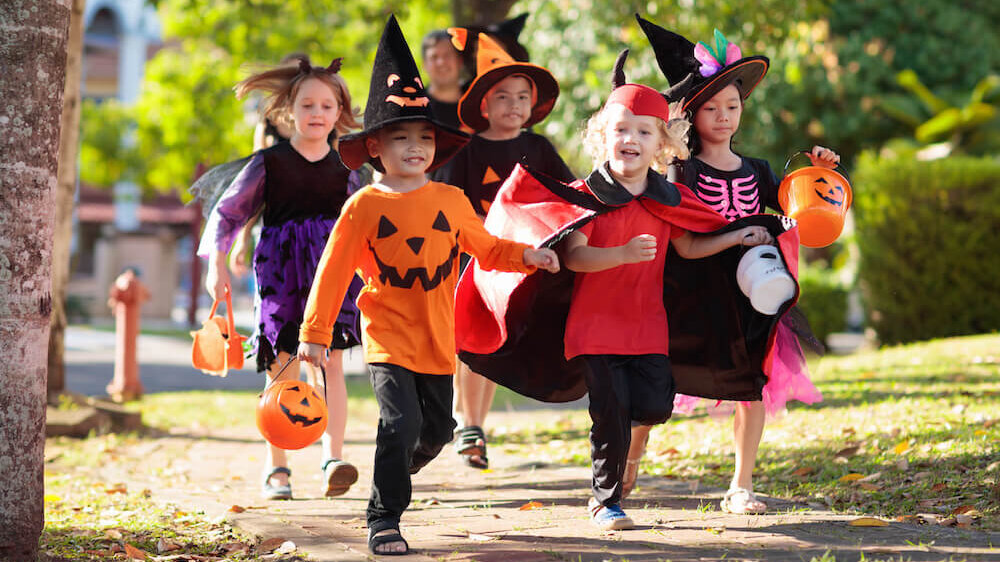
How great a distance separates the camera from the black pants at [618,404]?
4.31 metres

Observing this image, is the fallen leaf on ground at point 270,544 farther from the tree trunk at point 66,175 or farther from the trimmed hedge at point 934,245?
the trimmed hedge at point 934,245

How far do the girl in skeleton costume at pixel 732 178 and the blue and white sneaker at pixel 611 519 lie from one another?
1.67ft

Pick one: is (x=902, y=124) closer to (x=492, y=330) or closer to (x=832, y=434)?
(x=832, y=434)

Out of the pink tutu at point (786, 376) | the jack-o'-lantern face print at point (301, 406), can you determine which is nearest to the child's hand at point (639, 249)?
the pink tutu at point (786, 376)

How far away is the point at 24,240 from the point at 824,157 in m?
3.20

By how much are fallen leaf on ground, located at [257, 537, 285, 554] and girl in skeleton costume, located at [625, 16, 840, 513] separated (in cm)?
156

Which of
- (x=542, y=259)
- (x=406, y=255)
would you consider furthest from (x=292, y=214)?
(x=542, y=259)

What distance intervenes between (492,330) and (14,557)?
80.6 inches

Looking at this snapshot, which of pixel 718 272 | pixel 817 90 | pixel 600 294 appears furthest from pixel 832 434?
pixel 817 90

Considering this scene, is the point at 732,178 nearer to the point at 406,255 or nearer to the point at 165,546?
Answer: the point at 406,255

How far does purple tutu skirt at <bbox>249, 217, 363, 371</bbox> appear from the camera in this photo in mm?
5492

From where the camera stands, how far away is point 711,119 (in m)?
4.93

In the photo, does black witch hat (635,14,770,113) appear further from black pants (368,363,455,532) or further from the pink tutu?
black pants (368,363,455,532)

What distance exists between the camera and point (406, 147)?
4.24 metres
